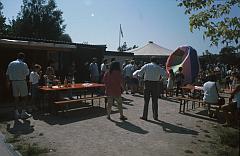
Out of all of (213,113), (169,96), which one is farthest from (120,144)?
(169,96)

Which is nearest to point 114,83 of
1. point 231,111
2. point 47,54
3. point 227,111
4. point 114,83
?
point 114,83

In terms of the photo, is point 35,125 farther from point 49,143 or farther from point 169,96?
point 169,96

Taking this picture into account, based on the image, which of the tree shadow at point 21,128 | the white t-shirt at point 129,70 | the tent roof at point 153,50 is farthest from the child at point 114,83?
A: the tent roof at point 153,50

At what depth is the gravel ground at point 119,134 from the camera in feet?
20.5

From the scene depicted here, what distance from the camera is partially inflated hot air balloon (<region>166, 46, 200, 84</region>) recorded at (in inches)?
713

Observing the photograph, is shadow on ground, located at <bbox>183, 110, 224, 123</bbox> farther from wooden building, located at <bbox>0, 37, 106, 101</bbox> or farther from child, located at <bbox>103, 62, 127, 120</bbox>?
wooden building, located at <bbox>0, 37, 106, 101</bbox>

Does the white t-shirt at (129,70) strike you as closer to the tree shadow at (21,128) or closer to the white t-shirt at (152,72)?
the white t-shirt at (152,72)

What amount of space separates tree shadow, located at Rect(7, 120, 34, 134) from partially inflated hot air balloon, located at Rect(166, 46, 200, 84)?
11400mm

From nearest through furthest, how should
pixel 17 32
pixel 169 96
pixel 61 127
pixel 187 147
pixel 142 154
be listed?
pixel 142 154 < pixel 187 147 < pixel 61 127 < pixel 169 96 < pixel 17 32

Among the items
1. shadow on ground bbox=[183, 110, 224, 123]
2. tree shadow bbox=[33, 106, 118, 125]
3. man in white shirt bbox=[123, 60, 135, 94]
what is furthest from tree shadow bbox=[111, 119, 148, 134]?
man in white shirt bbox=[123, 60, 135, 94]

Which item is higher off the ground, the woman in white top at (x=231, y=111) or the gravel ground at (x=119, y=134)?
the woman in white top at (x=231, y=111)

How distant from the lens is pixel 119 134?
24.6 ft

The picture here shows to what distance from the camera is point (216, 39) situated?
9773mm

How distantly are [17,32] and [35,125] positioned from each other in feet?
157
